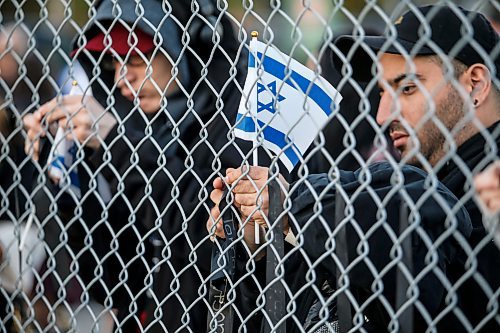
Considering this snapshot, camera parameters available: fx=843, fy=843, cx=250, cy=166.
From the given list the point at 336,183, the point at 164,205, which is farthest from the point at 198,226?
the point at 336,183

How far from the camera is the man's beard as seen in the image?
2377 mm

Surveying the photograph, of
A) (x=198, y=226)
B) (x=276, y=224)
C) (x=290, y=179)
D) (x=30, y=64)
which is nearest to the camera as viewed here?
(x=276, y=224)

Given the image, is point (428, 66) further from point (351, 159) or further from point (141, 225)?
point (141, 225)

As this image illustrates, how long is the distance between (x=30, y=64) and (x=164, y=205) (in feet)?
4.23

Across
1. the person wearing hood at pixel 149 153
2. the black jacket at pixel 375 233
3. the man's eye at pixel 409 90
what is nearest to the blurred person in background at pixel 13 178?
the person wearing hood at pixel 149 153

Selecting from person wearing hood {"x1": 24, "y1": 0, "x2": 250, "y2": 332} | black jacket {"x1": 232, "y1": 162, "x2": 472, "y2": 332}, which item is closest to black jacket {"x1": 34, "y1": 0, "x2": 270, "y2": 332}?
person wearing hood {"x1": 24, "y1": 0, "x2": 250, "y2": 332}

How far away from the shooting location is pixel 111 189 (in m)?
2.87

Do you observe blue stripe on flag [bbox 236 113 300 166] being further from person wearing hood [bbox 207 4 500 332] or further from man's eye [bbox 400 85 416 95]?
man's eye [bbox 400 85 416 95]

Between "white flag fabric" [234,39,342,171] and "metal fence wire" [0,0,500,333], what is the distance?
14 millimetres

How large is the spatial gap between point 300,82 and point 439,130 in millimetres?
555

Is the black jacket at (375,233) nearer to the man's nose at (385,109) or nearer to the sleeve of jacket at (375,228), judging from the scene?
the sleeve of jacket at (375,228)

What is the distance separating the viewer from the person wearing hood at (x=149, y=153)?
2572mm

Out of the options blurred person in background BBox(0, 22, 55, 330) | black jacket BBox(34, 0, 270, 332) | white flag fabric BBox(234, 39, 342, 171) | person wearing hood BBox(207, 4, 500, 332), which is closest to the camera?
person wearing hood BBox(207, 4, 500, 332)

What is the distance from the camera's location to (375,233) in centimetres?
198
